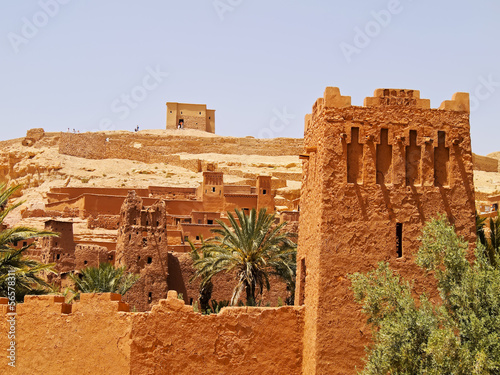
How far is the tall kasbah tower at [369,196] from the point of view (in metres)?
13.1

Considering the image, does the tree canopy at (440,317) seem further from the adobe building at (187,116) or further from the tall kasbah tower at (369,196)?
the adobe building at (187,116)

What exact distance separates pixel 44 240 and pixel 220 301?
9676 mm

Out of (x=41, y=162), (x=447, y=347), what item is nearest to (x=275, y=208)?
(x=41, y=162)

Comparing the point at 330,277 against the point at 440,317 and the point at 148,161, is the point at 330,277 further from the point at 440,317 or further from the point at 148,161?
the point at 148,161

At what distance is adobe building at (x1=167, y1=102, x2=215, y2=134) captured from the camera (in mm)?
91375

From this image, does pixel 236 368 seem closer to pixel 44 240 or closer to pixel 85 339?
pixel 85 339

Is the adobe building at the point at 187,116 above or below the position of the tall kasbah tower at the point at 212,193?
above

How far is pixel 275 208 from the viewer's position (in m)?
49.5

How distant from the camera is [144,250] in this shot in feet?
103

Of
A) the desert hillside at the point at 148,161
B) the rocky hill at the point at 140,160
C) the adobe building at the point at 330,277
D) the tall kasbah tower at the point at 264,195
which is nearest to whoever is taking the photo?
the adobe building at the point at 330,277

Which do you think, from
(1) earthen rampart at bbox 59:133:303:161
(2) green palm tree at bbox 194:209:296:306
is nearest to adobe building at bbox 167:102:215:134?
(1) earthen rampart at bbox 59:133:303:161

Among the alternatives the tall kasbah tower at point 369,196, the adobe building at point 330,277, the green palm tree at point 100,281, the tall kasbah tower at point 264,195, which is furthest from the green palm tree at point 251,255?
the tall kasbah tower at point 264,195

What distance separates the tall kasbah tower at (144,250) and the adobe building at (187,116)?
59.6 metres

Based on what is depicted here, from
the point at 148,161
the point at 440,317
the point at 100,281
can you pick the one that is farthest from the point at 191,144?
the point at 440,317
